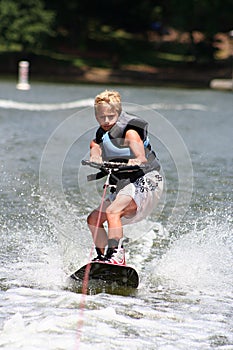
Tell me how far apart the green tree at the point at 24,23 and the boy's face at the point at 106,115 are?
1591 inches

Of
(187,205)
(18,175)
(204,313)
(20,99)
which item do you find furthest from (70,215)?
(20,99)

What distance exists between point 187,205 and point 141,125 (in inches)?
145

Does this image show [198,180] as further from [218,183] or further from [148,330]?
[148,330]

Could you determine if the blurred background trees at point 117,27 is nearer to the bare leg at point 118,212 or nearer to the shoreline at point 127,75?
the shoreline at point 127,75

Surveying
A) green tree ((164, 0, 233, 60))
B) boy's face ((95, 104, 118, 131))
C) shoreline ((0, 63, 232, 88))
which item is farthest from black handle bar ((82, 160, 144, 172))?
green tree ((164, 0, 233, 60))

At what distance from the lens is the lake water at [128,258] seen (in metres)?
5.14

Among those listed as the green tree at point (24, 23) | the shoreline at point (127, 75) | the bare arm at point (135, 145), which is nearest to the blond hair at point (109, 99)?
the bare arm at point (135, 145)

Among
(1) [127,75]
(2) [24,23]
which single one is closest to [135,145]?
(2) [24,23]

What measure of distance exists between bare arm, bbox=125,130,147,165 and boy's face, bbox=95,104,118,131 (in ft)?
0.49

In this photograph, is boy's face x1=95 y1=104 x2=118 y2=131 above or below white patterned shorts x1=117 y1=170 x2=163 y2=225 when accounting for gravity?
above

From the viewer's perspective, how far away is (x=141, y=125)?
6180mm

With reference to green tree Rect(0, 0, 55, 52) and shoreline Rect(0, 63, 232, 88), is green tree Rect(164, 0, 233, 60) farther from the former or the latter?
green tree Rect(0, 0, 55, 52)

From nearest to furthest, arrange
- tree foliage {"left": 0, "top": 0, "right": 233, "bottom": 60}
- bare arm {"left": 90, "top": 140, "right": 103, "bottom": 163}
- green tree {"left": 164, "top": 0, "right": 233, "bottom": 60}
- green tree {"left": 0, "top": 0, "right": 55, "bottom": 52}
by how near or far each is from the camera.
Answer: bare arm {"left": 90, "top": 140, "right": 103, "bottom": 163}, green tree {"left": 0, "top": 0, "right": 55, "bottom": 52}, tree foliage {"left": 0, "top": 0, "right": 233, "bottom": 60}, green tree {"left": 164, "top": 0, "right": 233, "bottom": 60}

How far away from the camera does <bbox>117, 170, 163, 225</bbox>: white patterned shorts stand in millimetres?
6215
